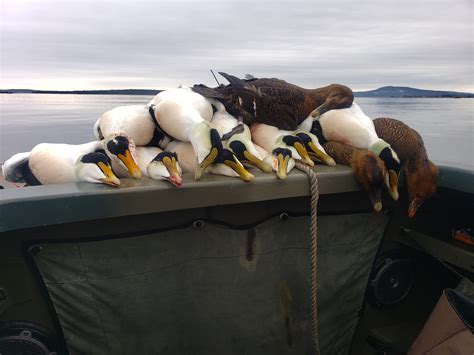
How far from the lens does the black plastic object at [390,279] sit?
2.83 m

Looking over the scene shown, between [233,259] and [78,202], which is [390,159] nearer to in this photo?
[233,259]

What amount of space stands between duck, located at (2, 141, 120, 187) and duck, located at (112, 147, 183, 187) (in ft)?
0.44

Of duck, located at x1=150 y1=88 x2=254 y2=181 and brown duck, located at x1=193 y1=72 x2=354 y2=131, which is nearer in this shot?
duck, located at x1=150 y1=88 x2=254 y2=181

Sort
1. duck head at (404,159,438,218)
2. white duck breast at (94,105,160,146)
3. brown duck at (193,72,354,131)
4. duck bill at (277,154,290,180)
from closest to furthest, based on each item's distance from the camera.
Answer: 1. duck bill at (277,154,290,180)
2. white duck breast at (94,105,160,146)
3. duck head at (404,159,438,218)
4. brown duck at (193,72,354,131)

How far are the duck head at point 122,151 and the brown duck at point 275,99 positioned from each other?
28.3 inches

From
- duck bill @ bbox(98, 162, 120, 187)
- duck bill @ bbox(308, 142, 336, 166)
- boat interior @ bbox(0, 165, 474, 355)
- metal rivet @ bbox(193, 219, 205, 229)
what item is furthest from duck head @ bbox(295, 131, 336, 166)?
duck bill @ bbox(98, 162, 120, 187)

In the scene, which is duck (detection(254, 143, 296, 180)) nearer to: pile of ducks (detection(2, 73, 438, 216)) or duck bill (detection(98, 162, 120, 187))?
pile of ducks (detection(2, 73, 438, 216))

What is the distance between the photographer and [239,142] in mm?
2268

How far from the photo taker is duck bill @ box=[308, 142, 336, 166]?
2.46m

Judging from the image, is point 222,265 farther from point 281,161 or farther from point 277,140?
point 277,140

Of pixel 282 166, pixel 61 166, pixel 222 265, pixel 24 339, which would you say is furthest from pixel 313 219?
pixel 24 339

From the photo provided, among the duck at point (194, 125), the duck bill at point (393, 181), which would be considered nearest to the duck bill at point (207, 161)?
the duck at point (194, 125)

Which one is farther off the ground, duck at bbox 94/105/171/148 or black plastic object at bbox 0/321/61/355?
duck at bbox 94/105/171/148

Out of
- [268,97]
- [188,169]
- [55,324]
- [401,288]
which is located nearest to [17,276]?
[55,324]
